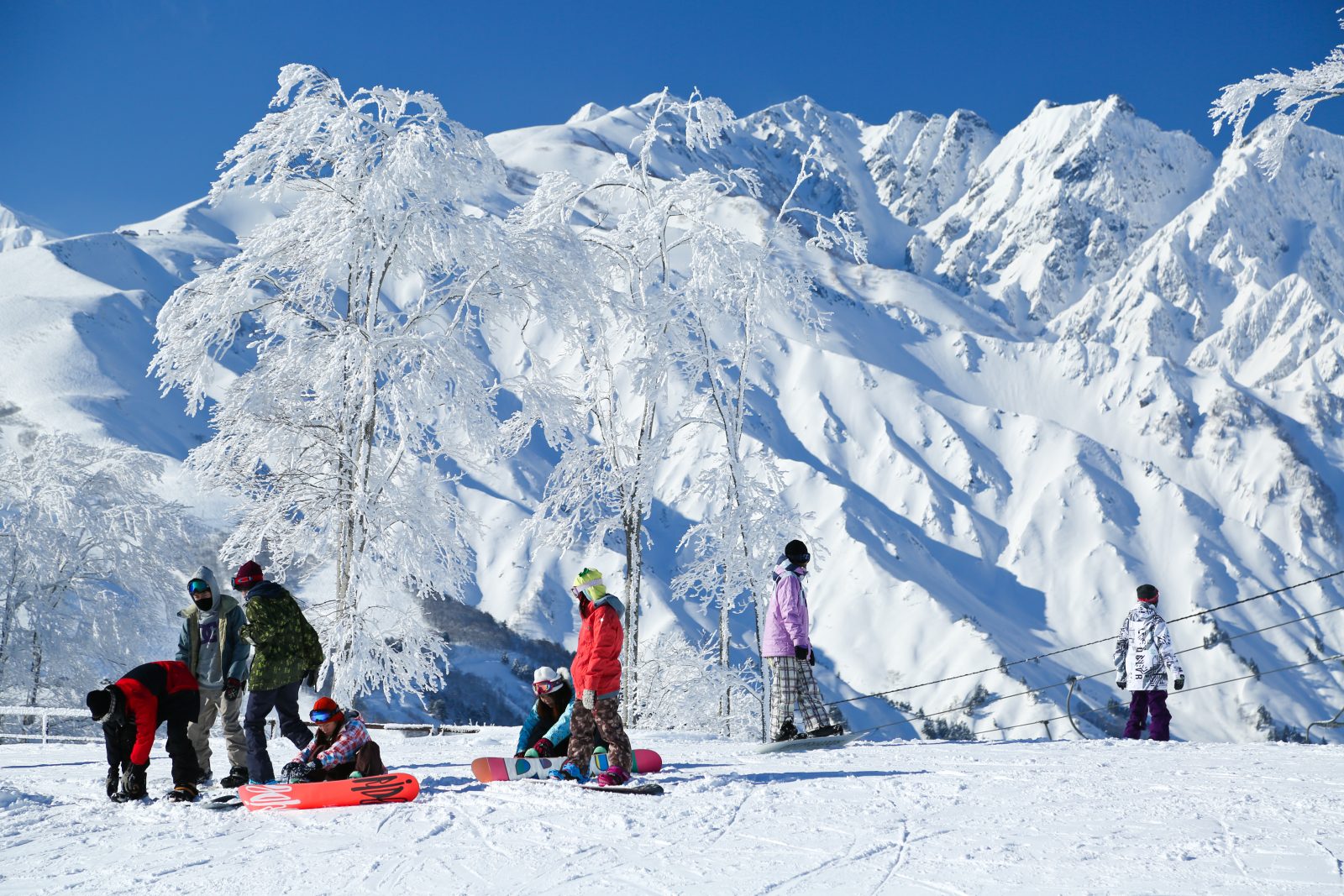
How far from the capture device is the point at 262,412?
51.1ft

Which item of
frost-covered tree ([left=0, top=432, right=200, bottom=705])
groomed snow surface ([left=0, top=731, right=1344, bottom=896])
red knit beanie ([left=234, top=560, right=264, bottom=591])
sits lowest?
groomed snow surface ([left=0, top=731, right=1344, bottom=896])

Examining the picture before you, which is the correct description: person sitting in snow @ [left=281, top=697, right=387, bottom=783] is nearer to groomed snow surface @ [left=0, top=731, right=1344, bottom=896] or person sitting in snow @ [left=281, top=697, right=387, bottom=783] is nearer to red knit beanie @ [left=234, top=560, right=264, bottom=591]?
groomed snow surface @ [left=0, top=731, right=1344, bottom=896]

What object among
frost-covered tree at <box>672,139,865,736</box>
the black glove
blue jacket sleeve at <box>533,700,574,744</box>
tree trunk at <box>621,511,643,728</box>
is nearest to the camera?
the black glove

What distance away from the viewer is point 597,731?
8602mm

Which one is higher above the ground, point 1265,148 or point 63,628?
point 1265,148

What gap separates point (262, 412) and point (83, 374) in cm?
17525

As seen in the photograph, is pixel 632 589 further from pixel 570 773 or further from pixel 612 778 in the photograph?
pixel 612 778

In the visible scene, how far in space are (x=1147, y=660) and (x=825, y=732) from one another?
13.7 feet

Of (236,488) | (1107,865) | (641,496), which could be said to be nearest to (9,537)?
(236,488)

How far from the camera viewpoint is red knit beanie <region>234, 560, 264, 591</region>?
8836mm

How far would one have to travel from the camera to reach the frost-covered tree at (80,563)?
107 ft

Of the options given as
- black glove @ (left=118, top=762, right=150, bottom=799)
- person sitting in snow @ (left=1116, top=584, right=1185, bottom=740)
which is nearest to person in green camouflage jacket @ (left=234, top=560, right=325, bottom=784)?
black glove @ (left=118, top=762, right=150, bottom=799)

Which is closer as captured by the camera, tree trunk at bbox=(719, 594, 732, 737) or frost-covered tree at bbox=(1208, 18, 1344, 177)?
frost-covered tree at bbox=(1208, 18, 1344, 177)

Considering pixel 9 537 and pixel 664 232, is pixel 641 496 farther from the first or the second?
pixel 9 537
